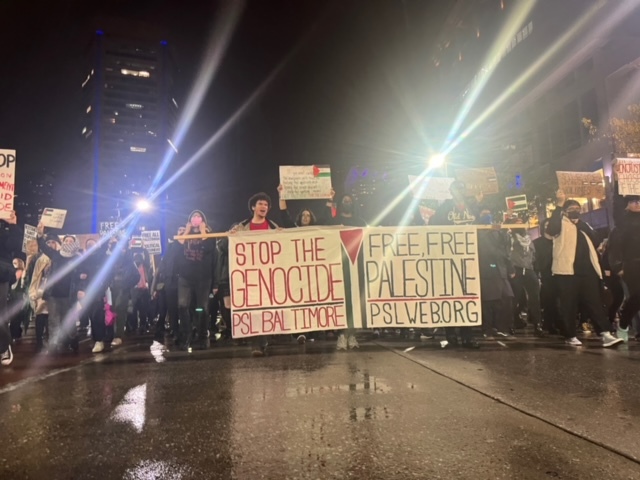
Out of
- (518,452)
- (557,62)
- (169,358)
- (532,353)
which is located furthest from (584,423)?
(557,62)

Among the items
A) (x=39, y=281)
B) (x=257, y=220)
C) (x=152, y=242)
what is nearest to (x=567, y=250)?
(x=257, y=220)

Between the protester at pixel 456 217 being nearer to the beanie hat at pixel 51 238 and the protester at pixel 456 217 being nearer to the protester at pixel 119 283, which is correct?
the protester at pixel 119 283

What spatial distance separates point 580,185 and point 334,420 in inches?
431

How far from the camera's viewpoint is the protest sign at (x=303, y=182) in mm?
12328

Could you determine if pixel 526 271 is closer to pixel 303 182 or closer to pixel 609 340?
pixel 609 340

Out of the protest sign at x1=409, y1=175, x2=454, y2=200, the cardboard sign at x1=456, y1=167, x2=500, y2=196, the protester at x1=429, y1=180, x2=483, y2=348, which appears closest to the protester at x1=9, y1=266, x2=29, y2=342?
the protester at x1=429, y1=180, x2=483, y2=348

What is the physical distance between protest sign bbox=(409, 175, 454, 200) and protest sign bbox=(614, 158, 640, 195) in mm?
3329

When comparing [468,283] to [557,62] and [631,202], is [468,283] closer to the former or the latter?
[631,202]

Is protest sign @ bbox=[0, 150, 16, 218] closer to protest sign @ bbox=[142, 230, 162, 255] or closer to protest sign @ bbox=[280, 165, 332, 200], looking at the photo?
protest sign @ bbox=[280, 165, 332, 200]

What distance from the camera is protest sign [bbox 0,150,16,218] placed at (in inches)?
314

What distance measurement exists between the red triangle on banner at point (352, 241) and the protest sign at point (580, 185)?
7381 millimetres

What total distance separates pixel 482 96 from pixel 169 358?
128ft

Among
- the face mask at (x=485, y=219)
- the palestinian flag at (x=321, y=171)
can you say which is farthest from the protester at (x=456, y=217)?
the palestinian flag at (x=321, y=171)

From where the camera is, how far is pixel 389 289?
6.64 metres
